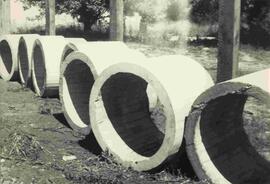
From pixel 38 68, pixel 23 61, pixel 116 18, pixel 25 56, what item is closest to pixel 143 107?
pixel 116 18

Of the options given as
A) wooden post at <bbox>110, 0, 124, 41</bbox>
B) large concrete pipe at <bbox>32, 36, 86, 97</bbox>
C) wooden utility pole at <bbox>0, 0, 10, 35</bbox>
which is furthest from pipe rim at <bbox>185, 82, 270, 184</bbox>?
wooden utility pole at <bbox>0, 0, 10, 35</bbox>

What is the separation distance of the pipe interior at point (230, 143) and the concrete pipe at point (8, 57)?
7.28 meters

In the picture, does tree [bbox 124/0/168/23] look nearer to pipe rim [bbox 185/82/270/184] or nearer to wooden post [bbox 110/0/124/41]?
wooden post [bbox 110/0/124/41]

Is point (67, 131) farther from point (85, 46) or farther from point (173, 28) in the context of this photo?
point (173, 28)

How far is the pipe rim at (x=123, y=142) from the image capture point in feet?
17.1

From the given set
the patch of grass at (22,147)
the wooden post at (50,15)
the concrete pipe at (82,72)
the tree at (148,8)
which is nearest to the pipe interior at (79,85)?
the concrete pipe at (82,72)

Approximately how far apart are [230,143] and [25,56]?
24.5 ft

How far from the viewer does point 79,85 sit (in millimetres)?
8273

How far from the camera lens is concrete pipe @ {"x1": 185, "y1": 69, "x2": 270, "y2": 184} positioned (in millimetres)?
4520

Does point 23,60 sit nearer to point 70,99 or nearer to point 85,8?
point 70,99

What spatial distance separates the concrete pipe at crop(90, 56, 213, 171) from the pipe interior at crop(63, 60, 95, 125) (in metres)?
1.23

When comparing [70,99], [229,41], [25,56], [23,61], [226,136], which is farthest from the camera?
[23,61]

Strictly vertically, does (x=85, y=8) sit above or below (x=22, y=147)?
above

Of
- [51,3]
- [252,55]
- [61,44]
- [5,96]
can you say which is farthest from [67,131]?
[252,55]
